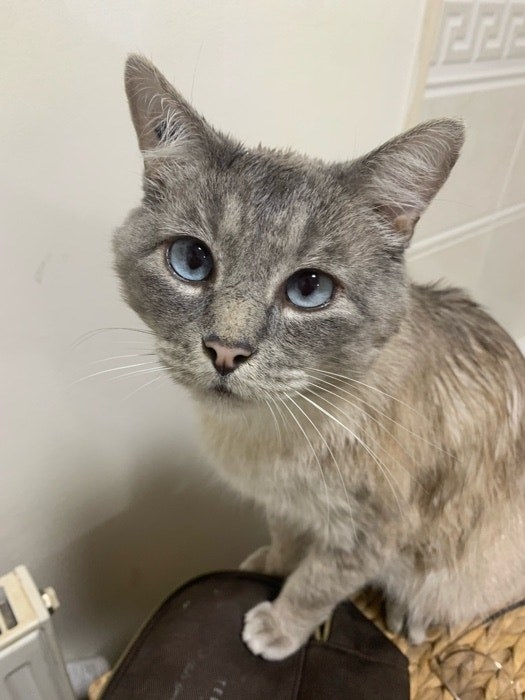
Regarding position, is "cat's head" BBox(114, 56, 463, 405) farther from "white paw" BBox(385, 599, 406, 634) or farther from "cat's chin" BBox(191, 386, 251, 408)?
"white paw" BBox(385, 599, 406, 634)

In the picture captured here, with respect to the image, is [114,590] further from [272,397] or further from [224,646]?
[272,397]

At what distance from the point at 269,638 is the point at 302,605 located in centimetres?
7

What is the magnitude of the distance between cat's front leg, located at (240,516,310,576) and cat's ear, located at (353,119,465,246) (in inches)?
20.6

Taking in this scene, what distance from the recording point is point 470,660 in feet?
3.02

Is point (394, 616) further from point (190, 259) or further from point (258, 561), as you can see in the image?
point (190, 259)

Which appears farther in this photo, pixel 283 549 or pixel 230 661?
pixel 283 549

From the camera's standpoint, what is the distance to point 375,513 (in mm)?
772

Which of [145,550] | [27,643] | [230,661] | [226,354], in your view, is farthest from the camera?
[145,550]

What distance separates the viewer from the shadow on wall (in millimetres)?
1126

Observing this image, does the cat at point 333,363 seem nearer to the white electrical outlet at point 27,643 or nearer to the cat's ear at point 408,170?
the cat's ear at point 408,170

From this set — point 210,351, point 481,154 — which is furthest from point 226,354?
point 481,154

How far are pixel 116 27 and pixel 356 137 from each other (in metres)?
0.49

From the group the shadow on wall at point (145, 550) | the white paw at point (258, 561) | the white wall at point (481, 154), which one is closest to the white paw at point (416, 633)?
the white paw at point (258, 561)

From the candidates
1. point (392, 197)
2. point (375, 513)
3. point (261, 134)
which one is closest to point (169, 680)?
point (375, 513)
